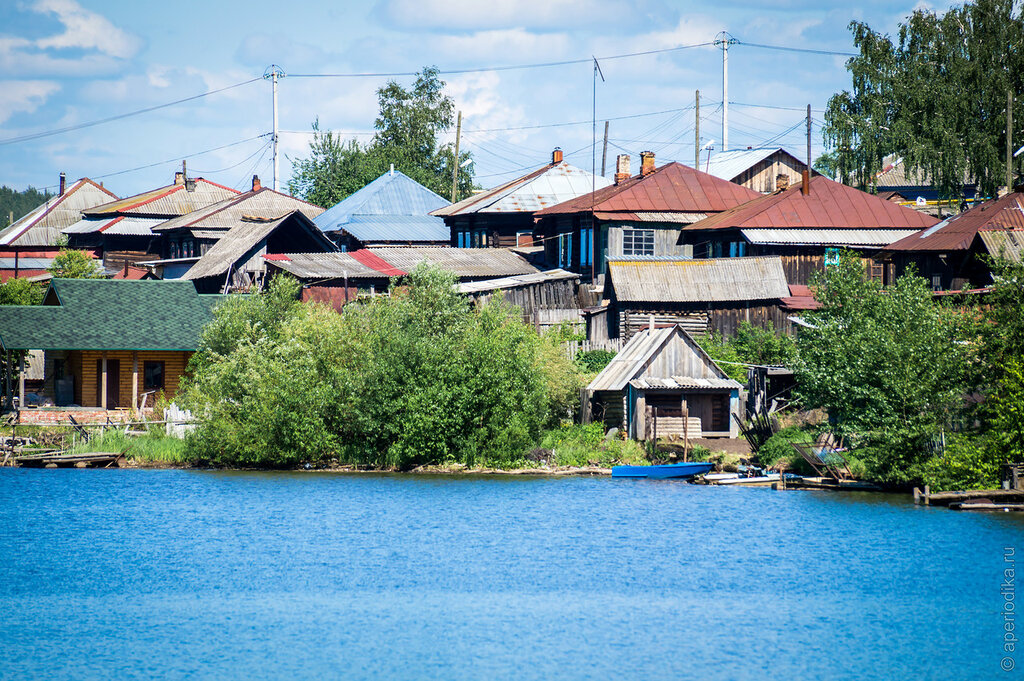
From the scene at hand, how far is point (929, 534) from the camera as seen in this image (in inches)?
1206

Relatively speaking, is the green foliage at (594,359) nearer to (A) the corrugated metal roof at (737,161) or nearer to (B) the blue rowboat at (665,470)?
(B) the blue rowboat at (665,470)

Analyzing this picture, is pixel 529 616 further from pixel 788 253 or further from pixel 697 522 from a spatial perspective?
pixel 788 253

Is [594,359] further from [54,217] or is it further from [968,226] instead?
[54,217]

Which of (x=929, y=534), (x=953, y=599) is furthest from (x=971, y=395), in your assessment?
(x=953, y=599)

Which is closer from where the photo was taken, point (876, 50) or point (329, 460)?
point (329, 460)

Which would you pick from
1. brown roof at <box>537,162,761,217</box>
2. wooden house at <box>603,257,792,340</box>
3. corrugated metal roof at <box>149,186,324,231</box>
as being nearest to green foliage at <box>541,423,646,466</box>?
wooden house at <box>603,257,792,340</box>

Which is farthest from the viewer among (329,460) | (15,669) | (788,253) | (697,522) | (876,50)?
(876,50)

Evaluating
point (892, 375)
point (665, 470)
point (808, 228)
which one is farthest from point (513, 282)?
point (892, 375)

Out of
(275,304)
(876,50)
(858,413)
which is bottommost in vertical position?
(858,413)

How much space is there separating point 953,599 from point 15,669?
18.8m

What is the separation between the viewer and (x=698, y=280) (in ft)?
176

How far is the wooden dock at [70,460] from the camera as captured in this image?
139 feet

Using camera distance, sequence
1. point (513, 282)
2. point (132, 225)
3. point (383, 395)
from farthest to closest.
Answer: point (132, 225) < point (513, 282) < point (383, 395)

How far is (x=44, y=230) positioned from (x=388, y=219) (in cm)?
3615
